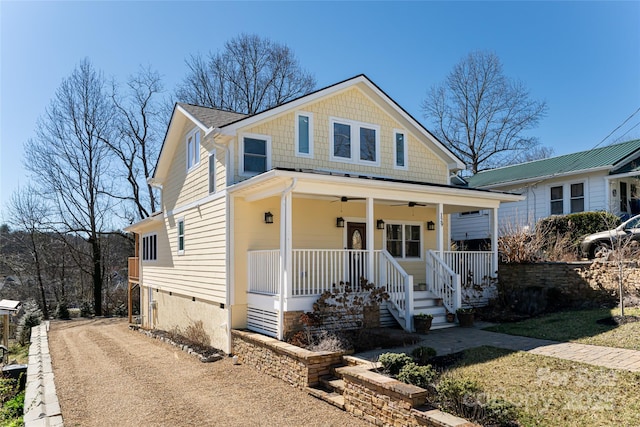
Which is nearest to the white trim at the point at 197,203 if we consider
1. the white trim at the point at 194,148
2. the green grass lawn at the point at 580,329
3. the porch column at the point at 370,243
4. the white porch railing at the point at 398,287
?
the white trim at the point at 194,148

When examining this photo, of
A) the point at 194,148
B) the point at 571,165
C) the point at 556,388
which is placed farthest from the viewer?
the point at 571,165

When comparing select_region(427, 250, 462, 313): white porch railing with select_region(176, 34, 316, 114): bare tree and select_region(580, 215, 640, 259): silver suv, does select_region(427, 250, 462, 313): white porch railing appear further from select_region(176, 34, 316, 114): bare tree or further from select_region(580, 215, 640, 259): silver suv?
select_region(176, 34, 316, 114): bare tree

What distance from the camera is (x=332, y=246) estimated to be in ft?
41.1

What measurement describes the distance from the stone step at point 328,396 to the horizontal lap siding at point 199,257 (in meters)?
4.30

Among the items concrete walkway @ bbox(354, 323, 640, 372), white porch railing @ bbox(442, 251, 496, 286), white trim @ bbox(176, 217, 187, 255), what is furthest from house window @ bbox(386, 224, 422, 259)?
white trim @ bbox(176, 217, 187, 255)

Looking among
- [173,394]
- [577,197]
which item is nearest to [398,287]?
[173,394]

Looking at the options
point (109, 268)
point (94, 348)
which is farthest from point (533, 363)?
point (109, 268)

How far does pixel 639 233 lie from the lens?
13102 millimetres

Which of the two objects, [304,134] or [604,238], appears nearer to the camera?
[304,134]

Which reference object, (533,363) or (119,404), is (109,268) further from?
(533,363)

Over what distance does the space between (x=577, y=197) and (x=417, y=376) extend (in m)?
16.0

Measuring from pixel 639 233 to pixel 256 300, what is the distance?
11.1 m

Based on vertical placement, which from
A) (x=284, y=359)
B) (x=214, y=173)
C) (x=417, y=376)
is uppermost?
(x=214, y=173)

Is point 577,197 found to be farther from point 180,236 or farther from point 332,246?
point 180,236
